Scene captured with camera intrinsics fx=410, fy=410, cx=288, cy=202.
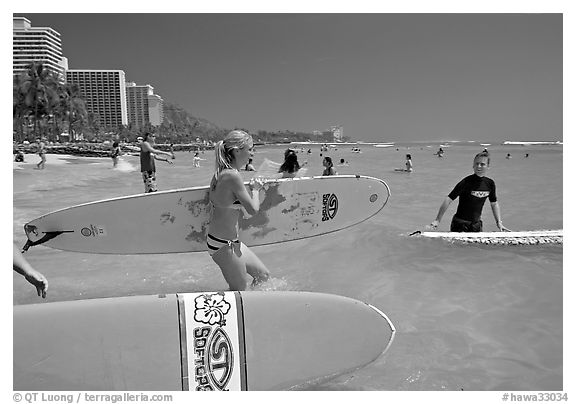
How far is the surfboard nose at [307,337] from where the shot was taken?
2.72m

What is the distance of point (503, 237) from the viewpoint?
17.0 ft

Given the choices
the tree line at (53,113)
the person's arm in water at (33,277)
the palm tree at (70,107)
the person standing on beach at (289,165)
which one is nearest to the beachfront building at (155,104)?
the tree line at (53,113)

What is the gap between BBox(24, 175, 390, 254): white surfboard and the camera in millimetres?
4496

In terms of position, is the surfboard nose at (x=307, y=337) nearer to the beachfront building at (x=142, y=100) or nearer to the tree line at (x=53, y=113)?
the beachfront building at (x=142, y=100)

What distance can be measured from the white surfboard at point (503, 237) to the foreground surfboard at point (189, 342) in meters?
2.76

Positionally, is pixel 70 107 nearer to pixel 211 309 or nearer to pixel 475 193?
pixel 475 193

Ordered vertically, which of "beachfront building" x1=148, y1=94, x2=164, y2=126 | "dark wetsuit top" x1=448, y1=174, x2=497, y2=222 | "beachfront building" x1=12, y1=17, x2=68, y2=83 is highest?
"beachfront building" x1=148, y1=94, x2=164, y2=126

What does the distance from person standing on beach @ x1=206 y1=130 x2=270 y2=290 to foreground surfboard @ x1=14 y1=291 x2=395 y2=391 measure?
0.35 meters

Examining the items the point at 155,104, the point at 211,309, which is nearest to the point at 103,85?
the point at 155,104

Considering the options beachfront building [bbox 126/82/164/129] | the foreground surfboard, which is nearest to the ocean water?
the foreground surfboard

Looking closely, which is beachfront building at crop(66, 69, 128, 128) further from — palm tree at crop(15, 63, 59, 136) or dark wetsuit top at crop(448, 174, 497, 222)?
palm tree at crop(15, 63, 59, 136)

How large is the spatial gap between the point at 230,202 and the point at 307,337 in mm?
1082
